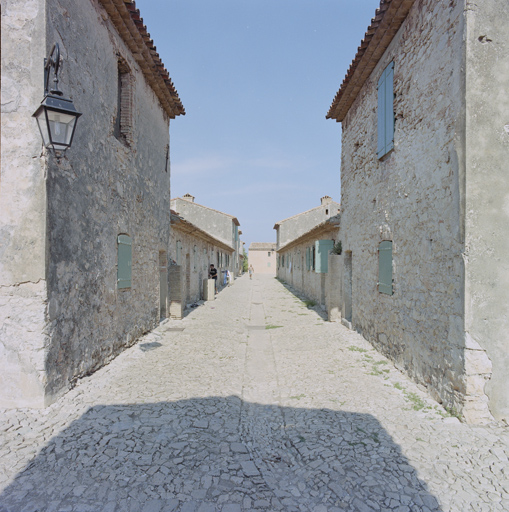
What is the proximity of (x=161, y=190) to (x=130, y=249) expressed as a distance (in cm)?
296

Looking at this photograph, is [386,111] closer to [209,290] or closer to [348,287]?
[348,287]

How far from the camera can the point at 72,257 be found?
470cm

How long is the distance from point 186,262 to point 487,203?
10596 millimetres

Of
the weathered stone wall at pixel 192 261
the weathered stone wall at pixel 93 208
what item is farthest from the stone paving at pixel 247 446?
the weathered stone wall at pixel 192 261

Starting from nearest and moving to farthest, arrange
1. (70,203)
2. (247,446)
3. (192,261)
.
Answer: (247,446) < (70,203) < (192,261)

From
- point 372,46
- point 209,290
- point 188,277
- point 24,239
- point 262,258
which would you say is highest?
point 372,46

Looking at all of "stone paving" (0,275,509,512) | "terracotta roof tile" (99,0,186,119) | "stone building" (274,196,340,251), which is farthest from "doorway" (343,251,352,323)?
"stone building" (274,196,340,251)

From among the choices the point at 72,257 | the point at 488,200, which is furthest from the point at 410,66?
the point at 72,257

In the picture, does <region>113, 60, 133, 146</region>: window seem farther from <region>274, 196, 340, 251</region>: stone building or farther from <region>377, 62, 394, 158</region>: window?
<region>274, 196, 340, 251</region>: stone building

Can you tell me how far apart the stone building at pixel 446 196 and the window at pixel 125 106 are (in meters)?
4.59

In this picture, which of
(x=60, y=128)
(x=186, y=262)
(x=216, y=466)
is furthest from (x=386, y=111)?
(x=186, y=262)

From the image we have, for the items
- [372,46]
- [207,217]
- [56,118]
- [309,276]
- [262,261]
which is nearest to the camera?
[56,118]

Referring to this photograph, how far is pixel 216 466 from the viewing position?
124 inches

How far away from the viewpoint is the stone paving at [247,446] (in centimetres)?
273
